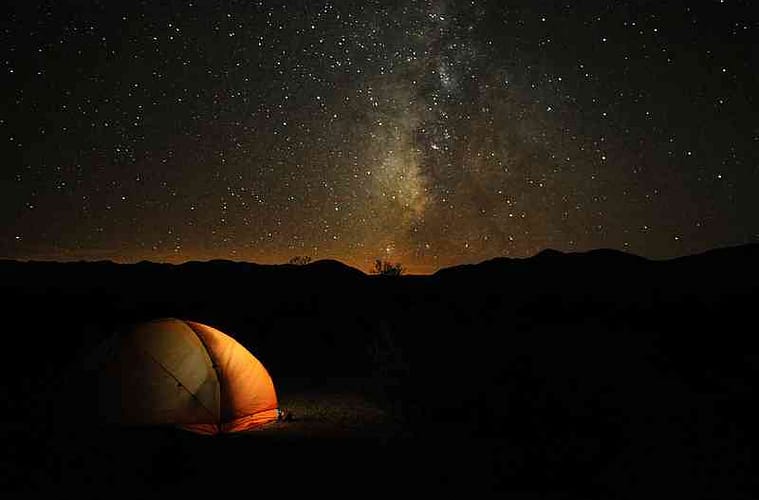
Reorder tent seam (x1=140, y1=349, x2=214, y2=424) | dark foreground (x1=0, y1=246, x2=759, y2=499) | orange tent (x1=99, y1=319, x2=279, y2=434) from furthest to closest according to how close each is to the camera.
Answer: tent seam (x1=140, y1=349, x2=214, y2=424) → orange tent (x1=99, y1=319, x2=279, y2=434) → dark foreground (x1=0, y1=246, x2=759, y2=499)

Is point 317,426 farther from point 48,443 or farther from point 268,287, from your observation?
point 268,287

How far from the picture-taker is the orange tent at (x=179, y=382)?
30.8ft

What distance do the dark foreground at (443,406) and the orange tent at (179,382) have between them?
0.32 meters

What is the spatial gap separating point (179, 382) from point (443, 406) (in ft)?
17.1

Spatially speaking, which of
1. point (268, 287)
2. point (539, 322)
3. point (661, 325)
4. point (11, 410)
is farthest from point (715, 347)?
point (268, 287)

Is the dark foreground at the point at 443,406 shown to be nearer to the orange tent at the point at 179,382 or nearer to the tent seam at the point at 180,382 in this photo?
the orange tent at the point at 179,382

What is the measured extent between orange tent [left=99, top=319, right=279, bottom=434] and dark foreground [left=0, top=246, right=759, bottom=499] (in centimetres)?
32

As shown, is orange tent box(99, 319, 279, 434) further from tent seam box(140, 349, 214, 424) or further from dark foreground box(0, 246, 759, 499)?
dark foreground box(0, 246, 759, 499)

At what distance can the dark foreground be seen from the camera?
7.37 metres

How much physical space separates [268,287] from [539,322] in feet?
85.3

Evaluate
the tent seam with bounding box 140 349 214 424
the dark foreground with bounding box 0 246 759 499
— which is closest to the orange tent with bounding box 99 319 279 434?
the tent seam with bounding box 140 349 214 424

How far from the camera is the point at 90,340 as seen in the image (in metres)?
22.9

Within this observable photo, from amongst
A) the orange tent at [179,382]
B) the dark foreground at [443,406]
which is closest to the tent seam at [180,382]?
the orange tent at [179,382]

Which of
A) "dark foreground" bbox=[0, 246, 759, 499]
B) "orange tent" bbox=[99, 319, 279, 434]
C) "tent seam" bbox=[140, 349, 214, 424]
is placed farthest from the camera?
"tent seam" bbox=[140, 349, 214, 424]
